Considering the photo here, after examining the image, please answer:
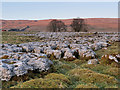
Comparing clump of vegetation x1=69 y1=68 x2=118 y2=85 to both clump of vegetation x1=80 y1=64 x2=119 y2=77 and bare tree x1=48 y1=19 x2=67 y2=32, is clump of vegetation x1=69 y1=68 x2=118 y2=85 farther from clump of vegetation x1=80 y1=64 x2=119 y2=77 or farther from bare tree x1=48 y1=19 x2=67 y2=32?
bare tree x1=48 y1=19 x2=67 y2=32

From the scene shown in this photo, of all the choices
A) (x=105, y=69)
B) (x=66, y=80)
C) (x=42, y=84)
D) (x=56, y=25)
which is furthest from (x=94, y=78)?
(x=56, y=25)

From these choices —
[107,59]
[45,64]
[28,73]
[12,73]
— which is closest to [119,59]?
[107,59]

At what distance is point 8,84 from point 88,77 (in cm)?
570

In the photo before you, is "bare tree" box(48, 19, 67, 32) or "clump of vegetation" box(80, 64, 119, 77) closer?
"clump of vegetation" box(80, 64, 119, 77)

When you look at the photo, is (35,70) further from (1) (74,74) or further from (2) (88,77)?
(2) (88,77)

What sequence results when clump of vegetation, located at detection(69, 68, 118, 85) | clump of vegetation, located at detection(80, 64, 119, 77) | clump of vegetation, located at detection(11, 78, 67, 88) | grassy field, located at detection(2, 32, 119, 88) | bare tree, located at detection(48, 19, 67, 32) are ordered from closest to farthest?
clump of vegetation, located at detection(11, 78, 67, 88) → grassy field, located at detection(2, 32, 119, 88) → clump of vegetation, located at detection(69, 68, 118, 85) → clump of vegetation, located at detection(80, 64, 119, 77) → bare tree, located at detection(48, 19, 67, 32)

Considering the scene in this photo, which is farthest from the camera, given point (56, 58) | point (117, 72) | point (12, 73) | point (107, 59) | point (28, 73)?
point (56, 58)

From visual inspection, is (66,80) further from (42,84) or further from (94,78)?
(94,78)

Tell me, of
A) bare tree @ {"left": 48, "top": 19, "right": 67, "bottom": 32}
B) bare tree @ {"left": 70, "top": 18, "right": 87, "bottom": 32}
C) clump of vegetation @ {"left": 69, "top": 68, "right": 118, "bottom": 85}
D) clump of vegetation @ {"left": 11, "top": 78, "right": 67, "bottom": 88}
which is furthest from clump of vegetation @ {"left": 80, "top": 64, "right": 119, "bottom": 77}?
bare tree @ {"left": 48, "top": 19, "right": 67, "bottom": 32}

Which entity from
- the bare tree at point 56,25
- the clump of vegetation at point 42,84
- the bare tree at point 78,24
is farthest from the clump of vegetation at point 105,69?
the bare tree at point 56,25

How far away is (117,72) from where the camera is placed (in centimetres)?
1240

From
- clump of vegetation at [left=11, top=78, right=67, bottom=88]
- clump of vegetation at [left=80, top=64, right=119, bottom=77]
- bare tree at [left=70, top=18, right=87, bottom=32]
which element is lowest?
clump of vegetation at [left=80, top=64, right=119, bottom=77]

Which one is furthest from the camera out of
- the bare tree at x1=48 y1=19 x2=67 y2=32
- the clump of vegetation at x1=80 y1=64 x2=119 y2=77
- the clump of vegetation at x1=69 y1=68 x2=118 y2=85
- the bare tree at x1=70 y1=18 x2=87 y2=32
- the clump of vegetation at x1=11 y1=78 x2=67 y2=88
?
the bare tree at x1=48 y1=19 x2=67 y2=32

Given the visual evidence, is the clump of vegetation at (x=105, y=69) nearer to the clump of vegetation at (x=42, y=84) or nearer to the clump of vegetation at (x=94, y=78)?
the clump of vegetation at (x=94, y=78)
